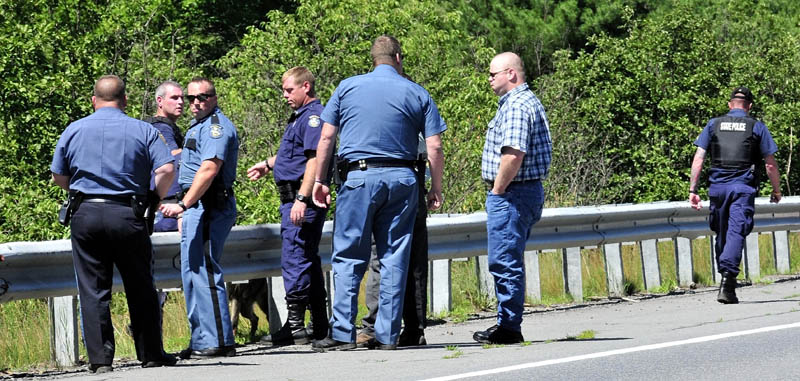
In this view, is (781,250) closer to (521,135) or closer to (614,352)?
(521,135)

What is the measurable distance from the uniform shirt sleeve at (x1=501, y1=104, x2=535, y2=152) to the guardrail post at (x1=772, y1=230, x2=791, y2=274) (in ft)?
23.0

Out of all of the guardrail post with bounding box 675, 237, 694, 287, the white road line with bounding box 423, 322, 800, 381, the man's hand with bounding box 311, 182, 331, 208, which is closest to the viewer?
the white road line with bounding box 423, 322, 800, 381

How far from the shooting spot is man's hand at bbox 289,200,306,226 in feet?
28.4

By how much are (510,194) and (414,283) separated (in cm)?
83

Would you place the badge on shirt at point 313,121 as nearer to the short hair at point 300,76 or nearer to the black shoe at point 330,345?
the short hair at point 300,76

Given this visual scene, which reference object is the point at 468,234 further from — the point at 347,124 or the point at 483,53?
the point at 483,53

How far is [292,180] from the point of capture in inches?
353

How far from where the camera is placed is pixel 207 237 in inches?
331

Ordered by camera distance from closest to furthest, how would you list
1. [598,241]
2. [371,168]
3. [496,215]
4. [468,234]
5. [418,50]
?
1. [371,168]
2. [496,215]
3. [468,234]
4. [598,241]
5. [418,50]

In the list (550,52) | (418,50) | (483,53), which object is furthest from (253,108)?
(550,52)

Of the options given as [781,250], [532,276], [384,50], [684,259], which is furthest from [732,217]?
[384,50]

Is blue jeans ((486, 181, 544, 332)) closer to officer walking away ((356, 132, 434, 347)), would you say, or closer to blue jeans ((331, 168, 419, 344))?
officer walking away ((356, 132, 434, 347))

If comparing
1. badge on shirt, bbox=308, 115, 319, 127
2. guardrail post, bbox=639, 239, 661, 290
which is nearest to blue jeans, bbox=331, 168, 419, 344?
badge on shirt, bbox=308, 115, 319, 127

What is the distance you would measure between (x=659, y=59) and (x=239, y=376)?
1938cm
